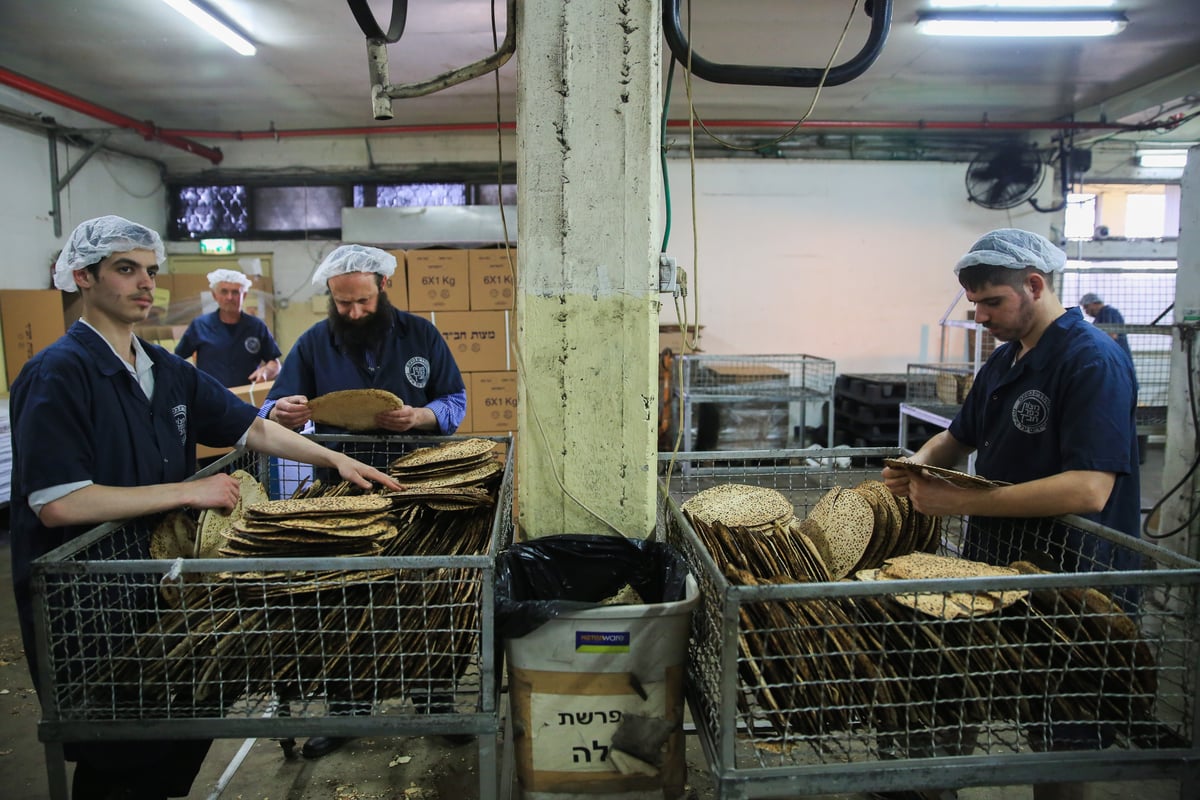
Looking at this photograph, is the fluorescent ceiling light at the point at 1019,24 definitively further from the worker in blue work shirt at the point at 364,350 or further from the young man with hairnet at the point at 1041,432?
the worker in blue work shirt at the point at 364,350

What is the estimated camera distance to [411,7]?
166 inches

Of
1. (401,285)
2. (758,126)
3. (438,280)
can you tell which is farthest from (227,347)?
(758,126)

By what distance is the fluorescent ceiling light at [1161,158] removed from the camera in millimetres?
7445

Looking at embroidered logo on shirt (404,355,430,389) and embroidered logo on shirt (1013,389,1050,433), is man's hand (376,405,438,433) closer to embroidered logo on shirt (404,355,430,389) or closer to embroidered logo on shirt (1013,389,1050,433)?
embroidered logo on shirt (404,355,430,389)

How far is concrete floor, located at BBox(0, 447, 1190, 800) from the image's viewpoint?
2160mm

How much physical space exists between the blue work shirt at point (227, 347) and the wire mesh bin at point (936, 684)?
13.3 feet

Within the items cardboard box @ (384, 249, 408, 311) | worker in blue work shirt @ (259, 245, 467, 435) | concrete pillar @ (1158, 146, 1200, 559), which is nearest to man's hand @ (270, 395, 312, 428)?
worker in blue work shirt @ (259, 245, 467, 435)

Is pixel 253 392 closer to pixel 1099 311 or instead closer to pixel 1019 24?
pixel 1019 24

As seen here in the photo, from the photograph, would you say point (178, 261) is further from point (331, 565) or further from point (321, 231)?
point (331, 565)

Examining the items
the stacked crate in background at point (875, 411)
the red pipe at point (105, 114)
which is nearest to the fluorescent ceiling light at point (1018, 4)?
the stacked crate in background at point (875, 411)

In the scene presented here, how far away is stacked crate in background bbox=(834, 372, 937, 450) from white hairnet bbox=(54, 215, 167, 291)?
558 centimetres

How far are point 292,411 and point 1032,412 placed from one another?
205cm

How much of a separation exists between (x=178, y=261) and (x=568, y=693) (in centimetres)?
733

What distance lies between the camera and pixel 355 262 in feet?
8.26
